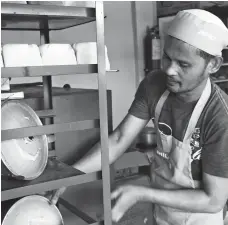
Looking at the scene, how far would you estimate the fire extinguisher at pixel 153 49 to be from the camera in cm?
402

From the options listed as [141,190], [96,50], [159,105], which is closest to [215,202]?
[141,190]

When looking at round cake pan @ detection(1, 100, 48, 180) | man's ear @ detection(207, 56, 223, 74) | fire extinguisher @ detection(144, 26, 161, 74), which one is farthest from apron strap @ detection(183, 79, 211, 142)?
fire extinguisher @ detection(144, 26, 161, 74)

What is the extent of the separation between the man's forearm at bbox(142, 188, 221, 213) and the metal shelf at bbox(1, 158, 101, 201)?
30cm

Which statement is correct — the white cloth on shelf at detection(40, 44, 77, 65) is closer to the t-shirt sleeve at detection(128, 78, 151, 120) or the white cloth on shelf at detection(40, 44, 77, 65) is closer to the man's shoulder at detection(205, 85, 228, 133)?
the t-shirt sleeve at detection(128, 78, 151, 120)

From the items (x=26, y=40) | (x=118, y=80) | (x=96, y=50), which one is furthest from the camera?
(x=118, y=80)

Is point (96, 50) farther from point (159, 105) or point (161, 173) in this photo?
Answer: point (161, 173)

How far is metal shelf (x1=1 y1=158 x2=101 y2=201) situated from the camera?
3.45ft

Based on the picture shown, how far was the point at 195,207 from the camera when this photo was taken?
1.37 meters

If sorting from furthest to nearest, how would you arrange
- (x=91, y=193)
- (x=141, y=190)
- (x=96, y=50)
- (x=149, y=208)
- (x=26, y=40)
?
(x=26, y=40)
(x=149, y=208)
(x=91, y=193)
(x=141, y=190)
(x=96, y=50)

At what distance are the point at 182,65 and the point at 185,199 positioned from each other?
574 millimetres

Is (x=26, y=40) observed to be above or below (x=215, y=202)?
above

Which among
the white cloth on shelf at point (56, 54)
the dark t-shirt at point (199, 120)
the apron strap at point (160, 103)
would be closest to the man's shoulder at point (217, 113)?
the dark t-shirt at point (199, 120)

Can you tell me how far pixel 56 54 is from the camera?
3.89 ft

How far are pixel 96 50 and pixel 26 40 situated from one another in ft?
7.26
